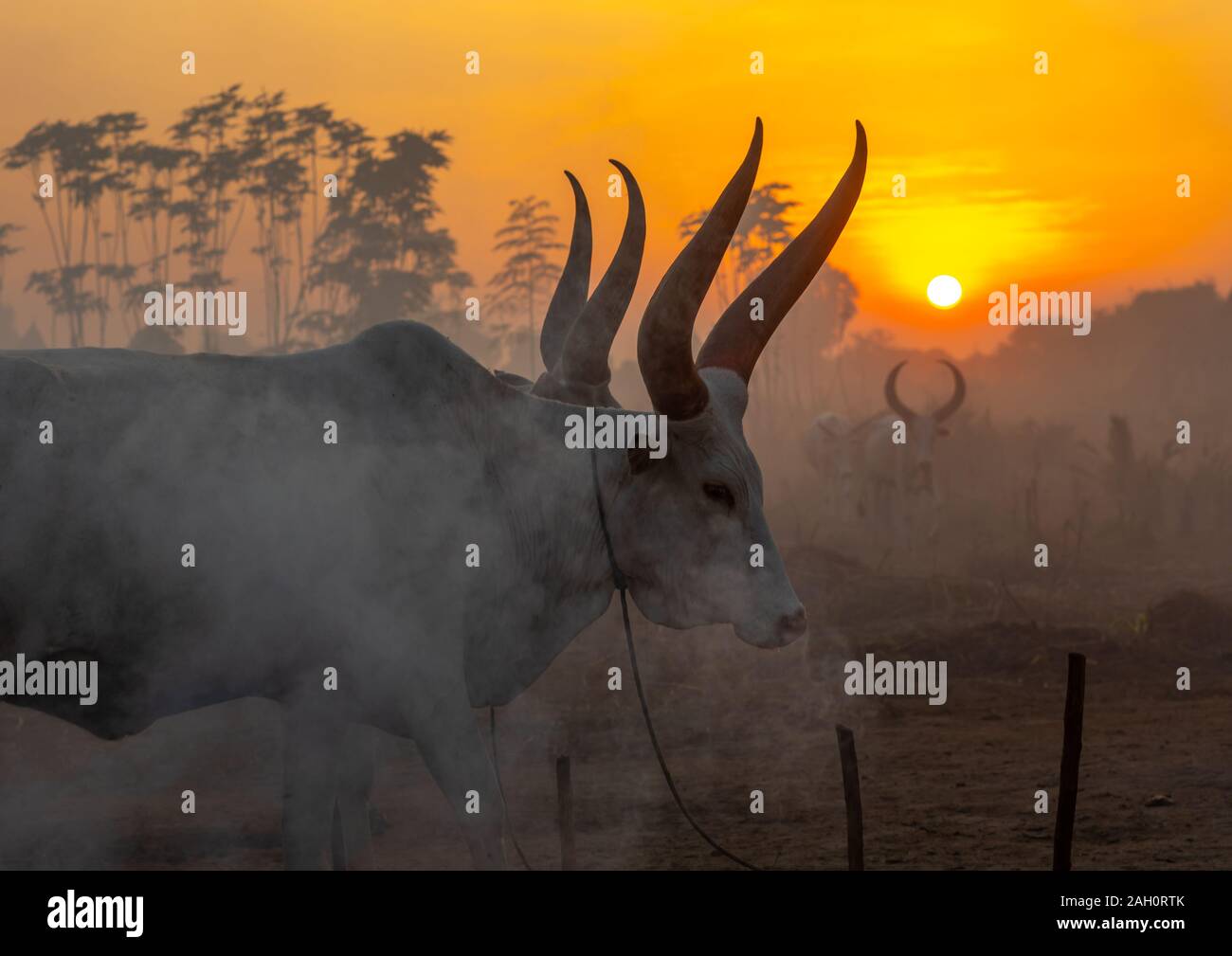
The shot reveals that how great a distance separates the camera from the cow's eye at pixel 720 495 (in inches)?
191

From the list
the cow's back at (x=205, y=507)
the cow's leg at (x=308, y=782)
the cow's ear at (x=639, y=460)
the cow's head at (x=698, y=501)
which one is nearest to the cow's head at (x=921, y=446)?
the cow's head at (x=698, y=501)

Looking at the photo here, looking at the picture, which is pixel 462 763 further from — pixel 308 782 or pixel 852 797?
pixel 852 797

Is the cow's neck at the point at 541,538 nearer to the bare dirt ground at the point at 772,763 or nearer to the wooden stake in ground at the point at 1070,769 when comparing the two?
the wooden stake in ground at the point at 1070,769

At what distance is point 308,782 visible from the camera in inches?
173

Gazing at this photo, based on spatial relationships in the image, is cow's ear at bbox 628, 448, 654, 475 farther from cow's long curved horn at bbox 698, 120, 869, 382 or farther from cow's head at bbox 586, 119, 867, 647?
cow's long curved horn at bbox 698, 120, 869, 382

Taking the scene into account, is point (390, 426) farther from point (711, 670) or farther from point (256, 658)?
point (711, 670)

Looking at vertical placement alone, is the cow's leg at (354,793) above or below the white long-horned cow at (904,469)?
below

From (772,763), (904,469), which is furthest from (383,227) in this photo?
(772,763)

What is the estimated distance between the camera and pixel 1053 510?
67.3 ft

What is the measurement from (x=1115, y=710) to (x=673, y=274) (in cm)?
602

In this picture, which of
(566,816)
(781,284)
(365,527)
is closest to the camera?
(365,527)

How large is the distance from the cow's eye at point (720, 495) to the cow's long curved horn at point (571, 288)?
2.98 ft

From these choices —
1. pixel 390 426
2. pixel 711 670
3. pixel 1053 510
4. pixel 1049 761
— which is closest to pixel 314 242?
pixel 1053 510

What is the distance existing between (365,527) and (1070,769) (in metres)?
2.66
